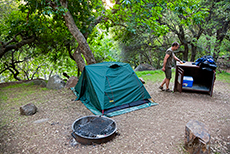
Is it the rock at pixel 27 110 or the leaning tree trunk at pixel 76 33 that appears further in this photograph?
the leaning tree trunk at pixel 76 33

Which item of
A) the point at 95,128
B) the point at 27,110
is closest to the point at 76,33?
the point at 27,110

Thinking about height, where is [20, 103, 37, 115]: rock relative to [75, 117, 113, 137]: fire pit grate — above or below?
below

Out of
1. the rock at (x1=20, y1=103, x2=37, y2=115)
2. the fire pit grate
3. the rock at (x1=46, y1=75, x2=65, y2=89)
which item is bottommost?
the rock at (x1=46, y1=75, x2=65, y2=89)

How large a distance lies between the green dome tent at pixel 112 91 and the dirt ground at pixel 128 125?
0.99 feet

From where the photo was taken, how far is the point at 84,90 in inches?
219

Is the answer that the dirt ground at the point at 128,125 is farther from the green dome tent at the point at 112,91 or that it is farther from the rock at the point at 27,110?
the green dome tent at the point at 112,91

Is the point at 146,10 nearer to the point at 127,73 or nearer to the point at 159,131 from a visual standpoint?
the point at 127,73

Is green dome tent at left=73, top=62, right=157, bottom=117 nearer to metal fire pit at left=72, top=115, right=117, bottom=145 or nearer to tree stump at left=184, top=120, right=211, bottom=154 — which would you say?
metal fire pit at left=72, top=115, right=117, bottom=145

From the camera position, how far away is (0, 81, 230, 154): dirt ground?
290 cm

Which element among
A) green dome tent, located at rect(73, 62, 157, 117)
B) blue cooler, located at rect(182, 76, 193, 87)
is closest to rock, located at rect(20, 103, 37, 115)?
green dome tent, located at rect(73, 62, 157, 117)

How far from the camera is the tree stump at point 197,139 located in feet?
8.05

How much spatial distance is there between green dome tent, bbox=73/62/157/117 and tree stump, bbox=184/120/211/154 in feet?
6.71

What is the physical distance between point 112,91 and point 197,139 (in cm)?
261

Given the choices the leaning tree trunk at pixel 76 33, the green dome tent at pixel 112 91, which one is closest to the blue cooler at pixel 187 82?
the green dome tent at pixel 112 91
